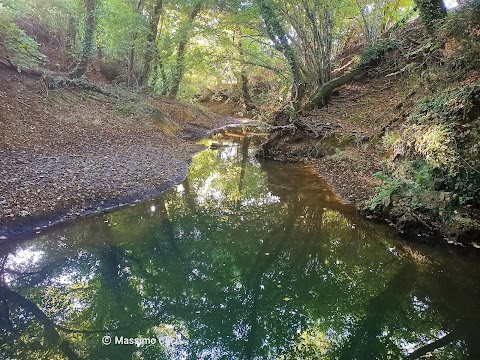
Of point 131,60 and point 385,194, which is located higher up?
point 131,60

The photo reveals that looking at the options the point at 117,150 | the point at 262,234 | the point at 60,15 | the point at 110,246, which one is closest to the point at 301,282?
the point at 262,234

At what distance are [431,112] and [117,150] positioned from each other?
10249 millimetres

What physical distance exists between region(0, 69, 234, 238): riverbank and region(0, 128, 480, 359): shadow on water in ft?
2.42

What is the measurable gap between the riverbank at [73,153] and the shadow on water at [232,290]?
29.0 inches

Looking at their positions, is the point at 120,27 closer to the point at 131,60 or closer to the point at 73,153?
the point at 131,60

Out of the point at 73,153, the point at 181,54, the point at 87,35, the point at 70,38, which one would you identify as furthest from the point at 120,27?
the point at 73,153

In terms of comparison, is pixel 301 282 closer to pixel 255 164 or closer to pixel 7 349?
pixel 7 349

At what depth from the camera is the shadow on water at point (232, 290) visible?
14.3 ft

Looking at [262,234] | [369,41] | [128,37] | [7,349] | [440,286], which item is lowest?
[7,349]

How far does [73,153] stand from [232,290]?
26.4 feet

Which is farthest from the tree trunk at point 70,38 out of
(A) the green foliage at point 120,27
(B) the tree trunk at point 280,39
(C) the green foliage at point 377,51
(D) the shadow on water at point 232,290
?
(C) the green foliage at point 377,51

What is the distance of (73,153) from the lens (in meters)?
11.0

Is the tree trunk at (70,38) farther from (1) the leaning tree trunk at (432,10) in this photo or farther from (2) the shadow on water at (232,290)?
(1) the leaning tree trunk at (432,10)

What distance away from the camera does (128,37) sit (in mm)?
17625
